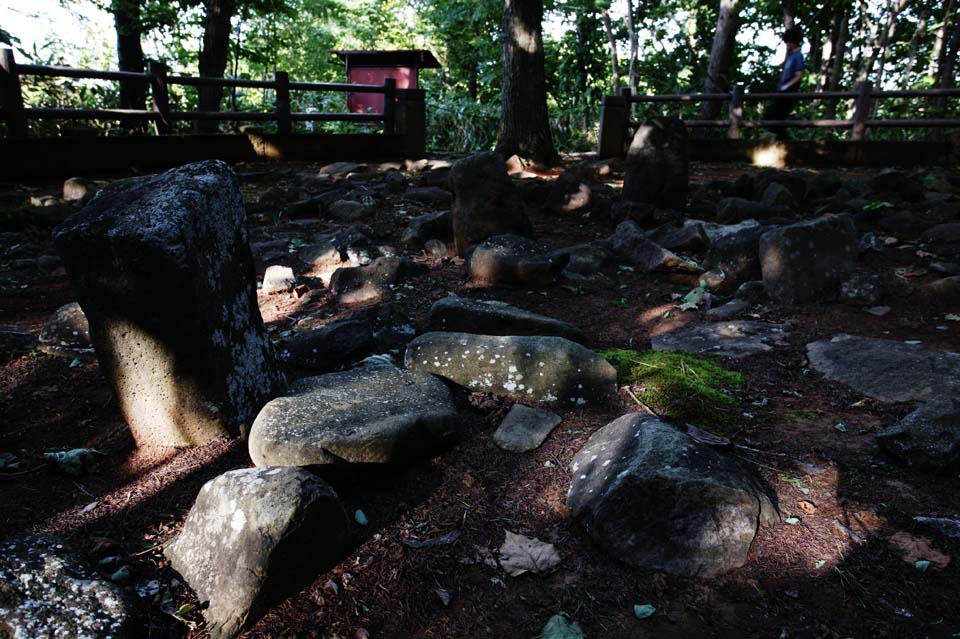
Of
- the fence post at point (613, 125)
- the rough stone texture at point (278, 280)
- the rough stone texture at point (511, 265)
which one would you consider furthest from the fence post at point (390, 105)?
the rough stone texture at point (511, 265)

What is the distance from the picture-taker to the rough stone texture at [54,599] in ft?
5.33

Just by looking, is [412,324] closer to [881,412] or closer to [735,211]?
[881,412]

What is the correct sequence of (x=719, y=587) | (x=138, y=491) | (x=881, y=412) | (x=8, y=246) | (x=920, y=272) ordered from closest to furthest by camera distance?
(x=719, y=587) → (x=138, y=491) → (x=881, y=412) → (x=920, y=272) → (x=8, y=246)

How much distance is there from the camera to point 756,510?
209 cm

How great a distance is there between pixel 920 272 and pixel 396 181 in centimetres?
578

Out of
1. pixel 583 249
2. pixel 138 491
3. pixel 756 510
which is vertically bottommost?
pixel 138 491

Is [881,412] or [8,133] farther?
[8,133]

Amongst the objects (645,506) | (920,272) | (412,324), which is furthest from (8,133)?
(920,272)

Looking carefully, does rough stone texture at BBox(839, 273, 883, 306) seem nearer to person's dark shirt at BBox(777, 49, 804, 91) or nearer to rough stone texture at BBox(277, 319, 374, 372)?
rough stone texture at BBox(277, 319, 374, 372)

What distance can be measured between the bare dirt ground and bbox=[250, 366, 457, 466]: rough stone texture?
137mm

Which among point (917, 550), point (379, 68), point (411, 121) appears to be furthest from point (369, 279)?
point (379, 68)

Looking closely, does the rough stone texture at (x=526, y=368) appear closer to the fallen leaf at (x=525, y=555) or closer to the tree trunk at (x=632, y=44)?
the fallen leaf at (x=525, y=555)

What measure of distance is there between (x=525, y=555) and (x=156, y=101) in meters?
9.71

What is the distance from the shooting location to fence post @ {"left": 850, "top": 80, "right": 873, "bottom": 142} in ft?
33.8
